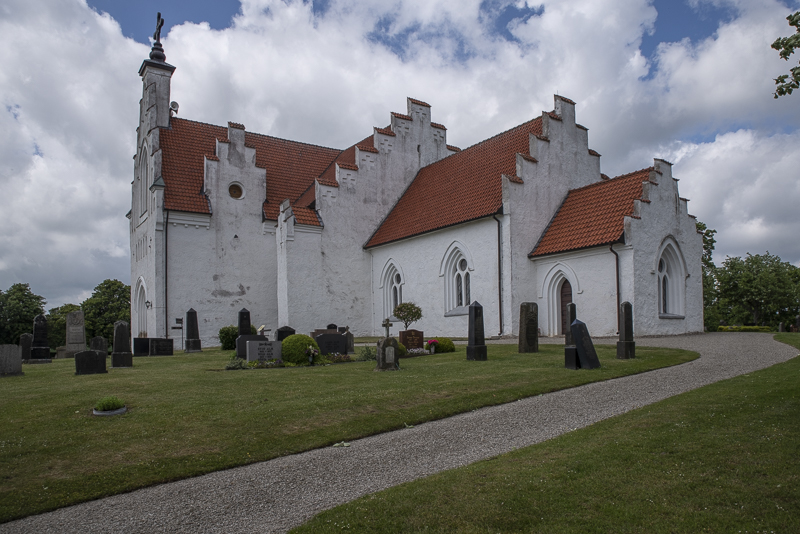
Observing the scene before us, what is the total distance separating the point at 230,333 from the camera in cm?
2273

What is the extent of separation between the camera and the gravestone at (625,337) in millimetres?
13500

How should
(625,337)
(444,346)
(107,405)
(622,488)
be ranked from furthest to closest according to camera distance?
(444,346)
(625,337)
(107,405)
(622,488)

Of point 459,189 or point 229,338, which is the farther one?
point 459,189

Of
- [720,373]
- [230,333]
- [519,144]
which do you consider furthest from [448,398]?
[519,144]

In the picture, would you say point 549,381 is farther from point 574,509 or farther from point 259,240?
point 259,240

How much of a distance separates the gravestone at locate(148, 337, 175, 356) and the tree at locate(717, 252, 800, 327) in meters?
43.1

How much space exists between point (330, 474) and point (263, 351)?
9.63 metres

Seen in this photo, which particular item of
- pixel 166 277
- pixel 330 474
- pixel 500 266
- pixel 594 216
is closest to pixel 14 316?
pixel 166 277

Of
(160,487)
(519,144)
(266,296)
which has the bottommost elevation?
(160,487)

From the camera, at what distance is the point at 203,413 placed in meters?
8.25

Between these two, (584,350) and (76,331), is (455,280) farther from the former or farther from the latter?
(76,331)

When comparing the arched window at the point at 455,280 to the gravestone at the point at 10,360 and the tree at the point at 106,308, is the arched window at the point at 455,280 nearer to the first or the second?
the gravestone at the point at 10,360

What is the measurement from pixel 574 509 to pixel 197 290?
81.6ft

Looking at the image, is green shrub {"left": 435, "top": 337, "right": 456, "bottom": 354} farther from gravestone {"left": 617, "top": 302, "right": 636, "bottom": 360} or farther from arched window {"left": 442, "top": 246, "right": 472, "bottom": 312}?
arched window {"left": 442, "top": 246, "right": 472, "bottom": 312}
